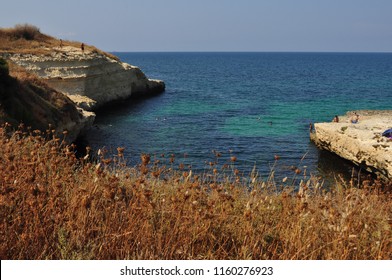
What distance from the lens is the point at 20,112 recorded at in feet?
78.0

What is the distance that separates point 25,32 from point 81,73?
1353 centimetres

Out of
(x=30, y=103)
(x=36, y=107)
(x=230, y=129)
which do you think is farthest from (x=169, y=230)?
(x=230, y=129)

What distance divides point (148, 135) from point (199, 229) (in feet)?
98.9

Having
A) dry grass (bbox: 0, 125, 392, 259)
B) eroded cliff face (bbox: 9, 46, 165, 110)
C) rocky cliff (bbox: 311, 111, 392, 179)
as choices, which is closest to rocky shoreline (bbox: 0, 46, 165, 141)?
eroded cliff face (bbox: 9, 46, 165, 110)

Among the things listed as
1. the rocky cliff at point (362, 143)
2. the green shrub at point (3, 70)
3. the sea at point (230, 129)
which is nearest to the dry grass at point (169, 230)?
the sea at point (230, 129)

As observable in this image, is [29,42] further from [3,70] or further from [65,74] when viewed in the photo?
[3,70]

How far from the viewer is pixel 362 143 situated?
87.0ft

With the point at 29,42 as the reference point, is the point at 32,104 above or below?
below

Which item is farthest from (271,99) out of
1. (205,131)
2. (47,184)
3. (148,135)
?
(47,184)

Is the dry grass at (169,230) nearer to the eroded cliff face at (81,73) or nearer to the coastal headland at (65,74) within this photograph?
the coastal headland at (65,74)

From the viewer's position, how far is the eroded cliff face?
140ft

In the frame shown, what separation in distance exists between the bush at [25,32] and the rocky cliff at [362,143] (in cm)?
3902

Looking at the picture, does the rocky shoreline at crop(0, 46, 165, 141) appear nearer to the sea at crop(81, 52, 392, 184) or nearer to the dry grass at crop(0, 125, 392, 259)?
the sea at crop(81, 52, 392, 184)

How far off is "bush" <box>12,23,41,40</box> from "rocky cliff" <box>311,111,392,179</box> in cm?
3902
